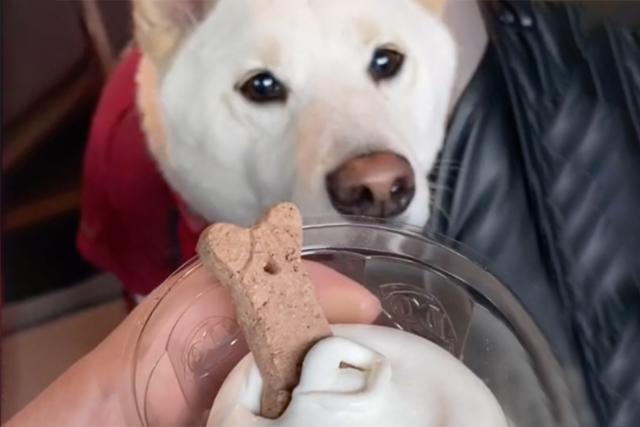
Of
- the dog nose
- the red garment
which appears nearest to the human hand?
the dog nose

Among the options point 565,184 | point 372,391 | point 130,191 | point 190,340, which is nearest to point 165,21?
point 130,191

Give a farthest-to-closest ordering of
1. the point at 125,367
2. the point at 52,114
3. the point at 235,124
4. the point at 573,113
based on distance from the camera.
A: 1. the point at 52,114
2. the point at 235,124
3. the point at 573,113
4. the point at 125,367

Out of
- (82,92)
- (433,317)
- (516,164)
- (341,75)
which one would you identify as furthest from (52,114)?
(433,317)

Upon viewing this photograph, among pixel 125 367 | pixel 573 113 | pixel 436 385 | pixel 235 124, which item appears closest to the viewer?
pixel 436 385

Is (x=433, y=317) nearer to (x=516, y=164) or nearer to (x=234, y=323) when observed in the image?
(x=234, y=323)

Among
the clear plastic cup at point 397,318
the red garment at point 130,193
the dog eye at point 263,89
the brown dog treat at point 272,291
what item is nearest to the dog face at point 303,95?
the dog eye at point 263,89

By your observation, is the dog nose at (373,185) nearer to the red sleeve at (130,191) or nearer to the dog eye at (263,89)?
the dog eye at (263,89)

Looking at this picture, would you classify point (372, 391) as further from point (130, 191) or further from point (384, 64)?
point (130, 191)
